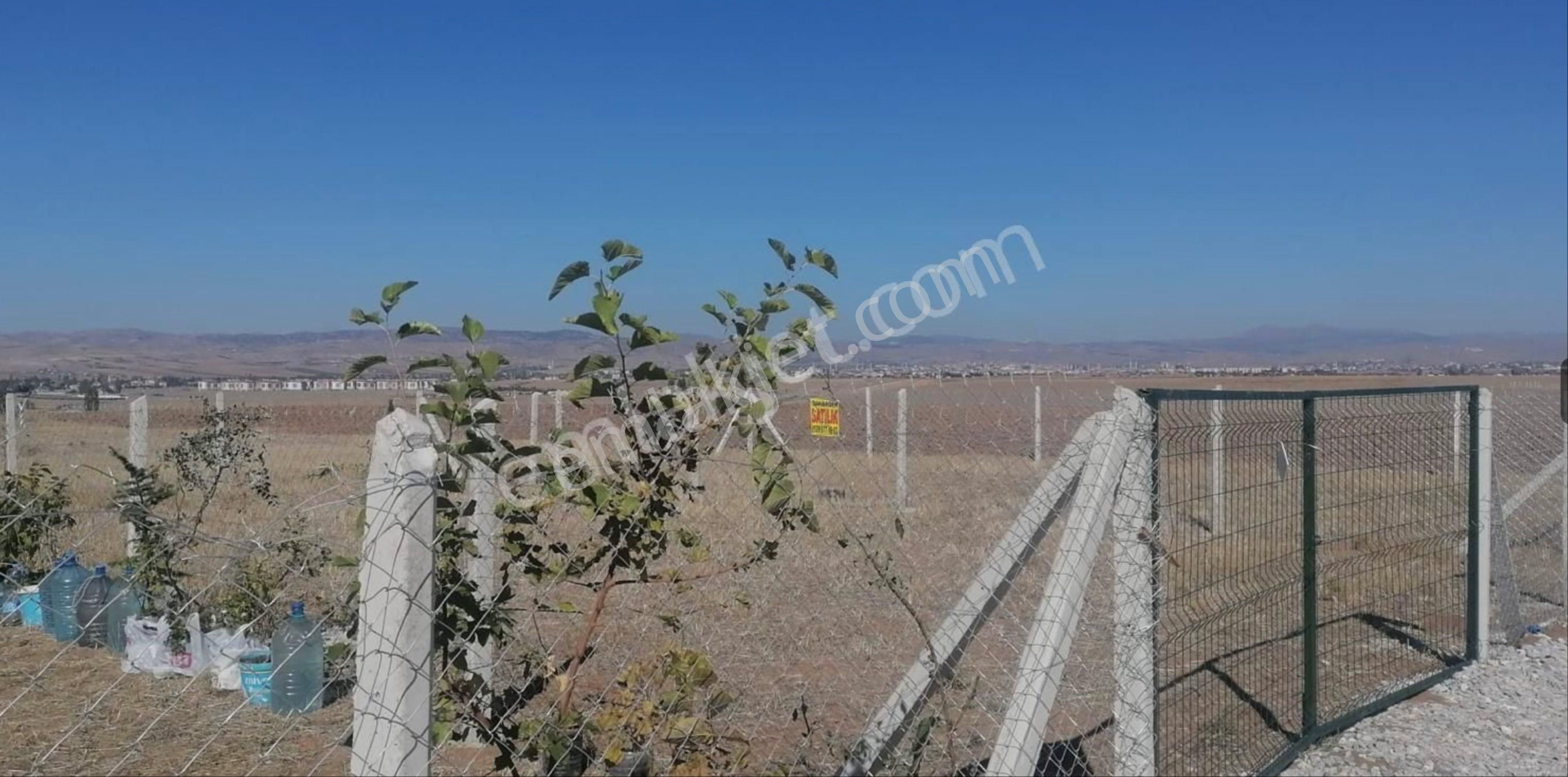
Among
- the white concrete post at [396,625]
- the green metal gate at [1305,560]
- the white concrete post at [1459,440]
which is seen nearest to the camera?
the white concrete post at [396,625]

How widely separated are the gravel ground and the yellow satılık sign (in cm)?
232

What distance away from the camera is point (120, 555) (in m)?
7.91

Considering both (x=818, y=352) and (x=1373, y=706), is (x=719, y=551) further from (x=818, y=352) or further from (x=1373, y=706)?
(x=1373, y=706)

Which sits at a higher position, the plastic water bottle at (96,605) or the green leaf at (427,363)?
the green leaf at (427,363)

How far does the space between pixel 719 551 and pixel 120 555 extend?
5.27 m

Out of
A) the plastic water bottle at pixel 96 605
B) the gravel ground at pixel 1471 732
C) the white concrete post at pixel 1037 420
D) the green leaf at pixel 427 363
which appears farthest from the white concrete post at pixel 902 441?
the plastic water bottle at pixel 96 605

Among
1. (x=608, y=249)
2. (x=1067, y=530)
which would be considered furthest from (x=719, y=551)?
(x=608, y=249)

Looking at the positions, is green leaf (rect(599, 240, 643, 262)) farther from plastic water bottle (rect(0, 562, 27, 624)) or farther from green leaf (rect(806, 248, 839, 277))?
plastic water bottle (rect(0, 562, 27, 624))

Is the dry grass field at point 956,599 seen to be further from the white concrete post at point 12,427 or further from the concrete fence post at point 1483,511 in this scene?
the white concrete post at point 12,427

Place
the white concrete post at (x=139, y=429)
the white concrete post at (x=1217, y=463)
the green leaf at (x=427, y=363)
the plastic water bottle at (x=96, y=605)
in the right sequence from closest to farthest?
the green leaf at (x=427, y=363) → the white concrete post at (x=1217, y=463) → the plastic water bottle at (x=96, y=605) → the white concrete post at (x=139, y=429)

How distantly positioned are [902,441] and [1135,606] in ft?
13.5

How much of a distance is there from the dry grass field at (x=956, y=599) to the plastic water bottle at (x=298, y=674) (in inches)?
3.4

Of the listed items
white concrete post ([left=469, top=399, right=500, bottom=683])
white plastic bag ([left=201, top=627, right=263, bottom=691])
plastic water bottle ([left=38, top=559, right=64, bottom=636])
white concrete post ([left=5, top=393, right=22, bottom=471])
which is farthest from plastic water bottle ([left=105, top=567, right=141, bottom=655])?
white concrete post ([left=5, top=393, right=22, bottom=471])

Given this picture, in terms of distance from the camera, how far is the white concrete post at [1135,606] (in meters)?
3.20
